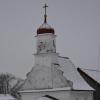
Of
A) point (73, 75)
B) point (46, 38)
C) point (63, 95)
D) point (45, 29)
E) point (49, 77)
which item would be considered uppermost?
point (45, 29)

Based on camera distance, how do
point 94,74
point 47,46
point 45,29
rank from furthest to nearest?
point 94,74 → point 47,46 → point 45,29

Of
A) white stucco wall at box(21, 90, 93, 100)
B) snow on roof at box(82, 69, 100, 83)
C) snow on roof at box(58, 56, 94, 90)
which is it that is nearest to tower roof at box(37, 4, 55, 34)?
snow on roof at box(58, 56, 94, 90)

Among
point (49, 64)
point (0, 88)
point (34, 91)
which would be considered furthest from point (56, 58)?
point (0, 88)

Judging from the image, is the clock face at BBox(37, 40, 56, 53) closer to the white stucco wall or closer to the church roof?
the church roof

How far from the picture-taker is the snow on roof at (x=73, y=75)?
3785 cm

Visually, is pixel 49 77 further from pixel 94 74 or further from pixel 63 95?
pixel 94 74

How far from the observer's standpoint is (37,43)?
39.3m

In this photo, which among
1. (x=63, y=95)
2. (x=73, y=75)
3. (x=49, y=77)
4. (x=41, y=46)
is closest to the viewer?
(x=63, y=95)

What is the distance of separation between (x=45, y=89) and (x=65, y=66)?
10.9 feet

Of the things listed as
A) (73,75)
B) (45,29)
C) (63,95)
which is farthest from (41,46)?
(63,95)

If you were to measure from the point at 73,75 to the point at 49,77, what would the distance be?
273 cm

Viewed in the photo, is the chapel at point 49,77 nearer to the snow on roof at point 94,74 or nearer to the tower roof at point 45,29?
the tower roof at point 45,29

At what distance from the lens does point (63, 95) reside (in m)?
36.7

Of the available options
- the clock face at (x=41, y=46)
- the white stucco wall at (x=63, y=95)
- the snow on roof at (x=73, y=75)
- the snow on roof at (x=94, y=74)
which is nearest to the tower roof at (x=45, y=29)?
the clock face at (x=41, y=46)
